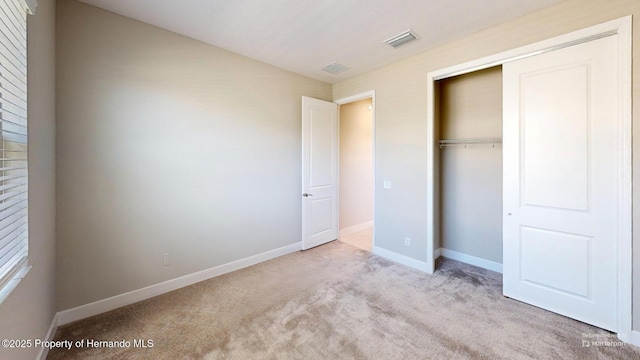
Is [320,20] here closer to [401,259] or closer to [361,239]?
[401,259]

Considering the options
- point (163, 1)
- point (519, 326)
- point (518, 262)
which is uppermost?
point (163, 1)

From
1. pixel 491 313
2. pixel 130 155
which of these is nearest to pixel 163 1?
pixel 130 155

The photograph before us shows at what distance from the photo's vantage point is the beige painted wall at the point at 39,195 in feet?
4.70

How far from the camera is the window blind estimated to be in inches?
49.3

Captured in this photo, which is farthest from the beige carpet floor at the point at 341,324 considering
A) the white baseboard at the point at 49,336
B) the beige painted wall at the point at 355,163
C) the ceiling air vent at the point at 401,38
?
the ceiling air vent at the point at 401,38

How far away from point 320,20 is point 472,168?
8.78 feet

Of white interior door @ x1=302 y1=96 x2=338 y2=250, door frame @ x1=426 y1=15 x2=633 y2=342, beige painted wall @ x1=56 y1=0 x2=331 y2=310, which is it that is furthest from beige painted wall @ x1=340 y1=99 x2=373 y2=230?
door frame @ x1=426 y1=15 x2=633 y2=342

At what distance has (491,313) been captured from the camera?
7.39 ft

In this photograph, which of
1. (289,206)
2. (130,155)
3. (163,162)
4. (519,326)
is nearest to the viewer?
(519,326)

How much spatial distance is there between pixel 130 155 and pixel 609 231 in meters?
4.27

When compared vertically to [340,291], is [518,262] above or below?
above

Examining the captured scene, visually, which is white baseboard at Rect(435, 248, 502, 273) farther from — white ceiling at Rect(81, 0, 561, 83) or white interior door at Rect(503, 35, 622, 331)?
white ceiling at Rect(81, 0, 561, 83)

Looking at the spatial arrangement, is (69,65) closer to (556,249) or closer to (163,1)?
(163,1)

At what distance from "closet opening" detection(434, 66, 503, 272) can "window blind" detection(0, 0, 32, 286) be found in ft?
12.1
